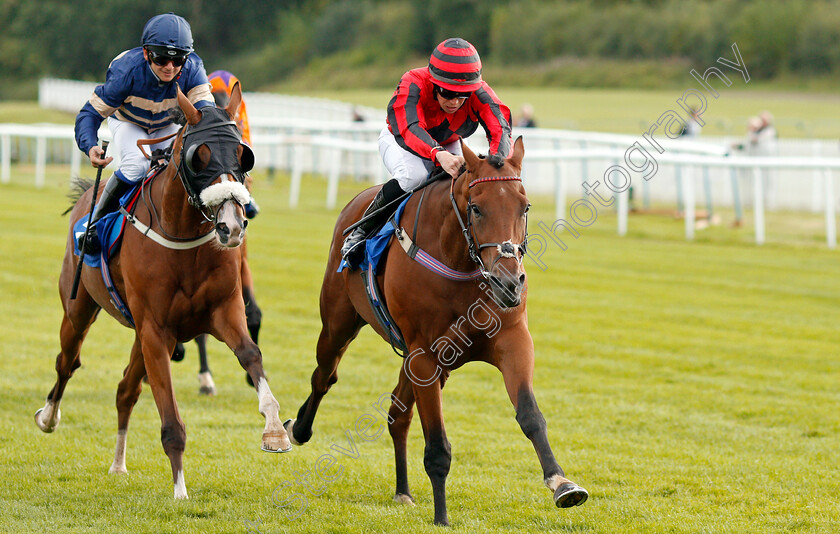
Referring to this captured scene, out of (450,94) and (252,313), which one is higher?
(450,94)

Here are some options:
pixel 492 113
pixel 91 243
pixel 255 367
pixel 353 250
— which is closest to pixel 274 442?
pixel 255 367

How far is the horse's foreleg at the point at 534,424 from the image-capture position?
4.10 m

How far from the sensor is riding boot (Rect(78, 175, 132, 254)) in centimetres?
569

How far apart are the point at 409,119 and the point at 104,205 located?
1.88 meters

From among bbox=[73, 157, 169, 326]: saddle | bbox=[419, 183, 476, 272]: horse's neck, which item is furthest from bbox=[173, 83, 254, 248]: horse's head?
bbox=[419, 183, 476, 272]: horse's neck

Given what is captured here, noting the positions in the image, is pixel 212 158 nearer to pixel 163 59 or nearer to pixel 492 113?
pixel 163 59

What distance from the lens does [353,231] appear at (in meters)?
5.66

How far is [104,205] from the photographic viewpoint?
573cm

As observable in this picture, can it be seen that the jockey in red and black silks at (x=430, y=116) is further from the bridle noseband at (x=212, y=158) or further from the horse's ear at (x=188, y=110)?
the horse's ear at (x=188, y=110)

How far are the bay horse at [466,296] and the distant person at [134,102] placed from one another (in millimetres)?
1516

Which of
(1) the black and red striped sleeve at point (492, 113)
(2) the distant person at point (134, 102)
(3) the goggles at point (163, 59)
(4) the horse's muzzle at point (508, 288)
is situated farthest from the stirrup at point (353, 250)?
(4) the horse's muzzle at point (508, 288)

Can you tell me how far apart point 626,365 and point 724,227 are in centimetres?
918

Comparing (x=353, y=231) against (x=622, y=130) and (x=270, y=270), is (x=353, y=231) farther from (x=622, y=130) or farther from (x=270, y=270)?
(x=622, y=130)

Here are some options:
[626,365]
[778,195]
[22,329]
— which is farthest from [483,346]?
[778,195]
